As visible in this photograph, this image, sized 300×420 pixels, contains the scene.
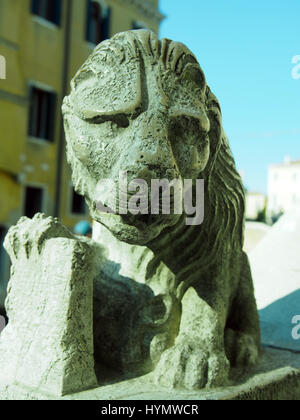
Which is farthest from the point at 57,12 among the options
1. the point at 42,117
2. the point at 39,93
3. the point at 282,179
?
the point at 282,179

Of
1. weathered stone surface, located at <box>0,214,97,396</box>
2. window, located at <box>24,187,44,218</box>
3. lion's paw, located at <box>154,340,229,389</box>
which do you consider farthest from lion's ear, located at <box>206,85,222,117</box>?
window, located at <box>24,187,44,218</box>

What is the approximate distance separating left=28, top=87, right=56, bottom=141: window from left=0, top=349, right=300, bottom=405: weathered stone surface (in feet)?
30.4

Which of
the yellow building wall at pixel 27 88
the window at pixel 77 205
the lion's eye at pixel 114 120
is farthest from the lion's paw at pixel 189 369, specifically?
the window at pixel 77 205

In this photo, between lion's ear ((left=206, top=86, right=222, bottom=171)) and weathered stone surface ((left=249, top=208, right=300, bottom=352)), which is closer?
lion's ear ((left=206, top=86, right=222, bottom=171))

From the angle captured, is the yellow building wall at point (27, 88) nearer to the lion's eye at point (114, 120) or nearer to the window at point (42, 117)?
the window at point (42, 117)

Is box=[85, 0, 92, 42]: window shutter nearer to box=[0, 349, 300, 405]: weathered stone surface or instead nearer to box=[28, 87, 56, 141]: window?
box=[28, 87, 56, 141]: window

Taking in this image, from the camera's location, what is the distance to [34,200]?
10.5 metres

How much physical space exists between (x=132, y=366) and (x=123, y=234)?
465mm

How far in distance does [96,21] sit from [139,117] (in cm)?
1127

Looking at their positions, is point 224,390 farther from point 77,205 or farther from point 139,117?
point 77,205

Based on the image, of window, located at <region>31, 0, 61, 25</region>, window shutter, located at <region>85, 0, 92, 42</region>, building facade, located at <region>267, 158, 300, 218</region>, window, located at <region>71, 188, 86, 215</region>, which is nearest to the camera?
window, located at <region>31, 0, 61, 25</region>

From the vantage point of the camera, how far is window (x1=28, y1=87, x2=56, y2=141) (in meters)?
10.4

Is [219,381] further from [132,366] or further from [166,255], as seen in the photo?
[166,255]
